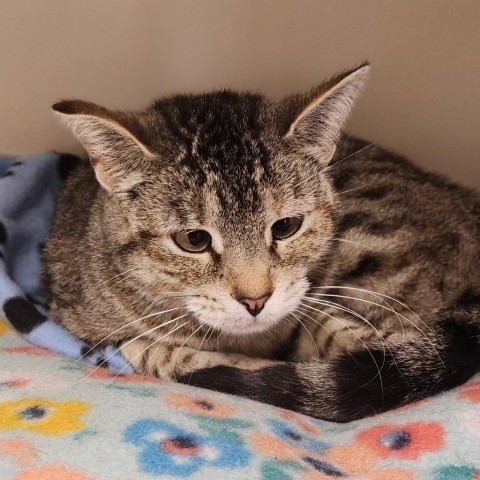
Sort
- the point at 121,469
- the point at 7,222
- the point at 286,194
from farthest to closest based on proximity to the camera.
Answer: the point at 7,222
the point at 286,194
the point at 121,469

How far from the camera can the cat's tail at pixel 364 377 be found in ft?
4.80

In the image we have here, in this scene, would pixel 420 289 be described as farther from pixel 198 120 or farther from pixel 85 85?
pixel 85 85

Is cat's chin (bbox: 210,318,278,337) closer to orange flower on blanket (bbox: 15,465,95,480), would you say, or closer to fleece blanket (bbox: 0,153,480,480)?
fleece blanket (bbox: 0,153,480,480)

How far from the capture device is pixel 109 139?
1.42 meters

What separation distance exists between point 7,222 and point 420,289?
4.18ft

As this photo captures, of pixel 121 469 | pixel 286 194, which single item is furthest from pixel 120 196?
pixel 121 469

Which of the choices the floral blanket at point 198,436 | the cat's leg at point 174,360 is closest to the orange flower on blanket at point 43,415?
the floral blanket at point 198,436

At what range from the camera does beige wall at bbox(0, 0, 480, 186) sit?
7.04 feet

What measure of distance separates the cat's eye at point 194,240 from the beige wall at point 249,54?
0.95 meters

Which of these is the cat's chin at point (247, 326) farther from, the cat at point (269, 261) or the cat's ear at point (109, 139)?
the cat's ear at point (109, 139)

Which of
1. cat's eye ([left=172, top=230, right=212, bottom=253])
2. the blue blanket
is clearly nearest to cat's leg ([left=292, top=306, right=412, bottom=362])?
cat's eye ([left=172, top=230, right=212, bottom=253])

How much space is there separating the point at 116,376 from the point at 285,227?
525mm

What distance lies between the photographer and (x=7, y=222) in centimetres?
212

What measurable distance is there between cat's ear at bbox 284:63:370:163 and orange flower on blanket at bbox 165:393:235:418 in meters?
0.60
